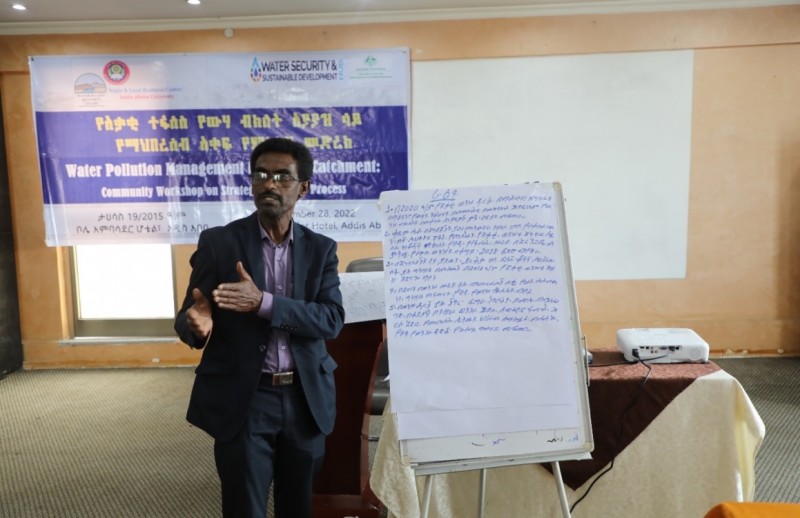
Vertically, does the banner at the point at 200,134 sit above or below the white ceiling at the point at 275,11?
below

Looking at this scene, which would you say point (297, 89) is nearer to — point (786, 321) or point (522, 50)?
point (522, 50)

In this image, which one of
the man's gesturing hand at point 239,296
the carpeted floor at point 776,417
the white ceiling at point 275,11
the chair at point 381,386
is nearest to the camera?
the man's gesturing hand at point 239,296

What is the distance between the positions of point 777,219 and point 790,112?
0.80 metres

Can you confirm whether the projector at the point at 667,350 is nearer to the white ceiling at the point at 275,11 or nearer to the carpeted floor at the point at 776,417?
the carpeted floor at the point at 776,417

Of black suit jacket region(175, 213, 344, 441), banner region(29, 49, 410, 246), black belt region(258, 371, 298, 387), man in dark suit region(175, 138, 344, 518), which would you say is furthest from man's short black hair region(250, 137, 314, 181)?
banner region(29, 49, 410, 246)

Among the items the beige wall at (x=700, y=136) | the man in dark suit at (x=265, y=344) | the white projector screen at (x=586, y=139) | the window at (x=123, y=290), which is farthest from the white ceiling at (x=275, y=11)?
the man in dark suit at (x=265, y=344)

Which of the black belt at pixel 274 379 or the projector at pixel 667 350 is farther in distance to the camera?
the projector at pixel 667 350

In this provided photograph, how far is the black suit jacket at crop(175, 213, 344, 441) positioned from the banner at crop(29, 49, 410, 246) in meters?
2.77

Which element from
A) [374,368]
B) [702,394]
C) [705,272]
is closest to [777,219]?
[705,272]

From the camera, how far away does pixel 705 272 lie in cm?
432

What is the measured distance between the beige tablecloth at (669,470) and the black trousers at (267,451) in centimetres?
37

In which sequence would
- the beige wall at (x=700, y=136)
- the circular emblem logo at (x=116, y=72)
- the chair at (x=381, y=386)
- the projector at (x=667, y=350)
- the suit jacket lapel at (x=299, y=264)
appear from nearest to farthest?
the suit jacket lapel at (x=299, y=264) → the projector at (x=667, y=350) → the chair at (x=381, y=386) → the beige wall at (x=700, y=136) → the circular emblem logo at (x=116, y=72)

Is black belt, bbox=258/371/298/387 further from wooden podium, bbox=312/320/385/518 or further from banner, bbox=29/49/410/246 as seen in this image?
banner, bbox=29/49/410/246

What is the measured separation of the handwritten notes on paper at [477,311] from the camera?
1441 millimetres
